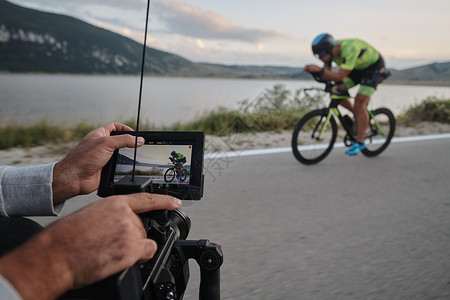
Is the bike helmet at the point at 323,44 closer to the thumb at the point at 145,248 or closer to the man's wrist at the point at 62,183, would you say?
the man's wrist at the point at 62,183

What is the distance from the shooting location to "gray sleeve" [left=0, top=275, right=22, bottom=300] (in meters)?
0.62

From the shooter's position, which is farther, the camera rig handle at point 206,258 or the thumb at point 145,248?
the camera rig handle at point 206,258

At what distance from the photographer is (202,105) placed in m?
8.81

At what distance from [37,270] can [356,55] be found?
4.79 metres

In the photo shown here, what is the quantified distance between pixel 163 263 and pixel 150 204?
207 mm

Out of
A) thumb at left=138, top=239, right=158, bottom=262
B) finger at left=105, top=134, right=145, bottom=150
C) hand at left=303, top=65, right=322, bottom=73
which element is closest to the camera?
thumb at left=138, top=239, right=158, bottom=262

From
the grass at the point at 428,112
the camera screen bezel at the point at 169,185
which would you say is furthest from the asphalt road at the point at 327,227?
the grass at the point at 428,112

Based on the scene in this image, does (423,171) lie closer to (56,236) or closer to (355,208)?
(355,208)

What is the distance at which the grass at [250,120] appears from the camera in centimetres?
590

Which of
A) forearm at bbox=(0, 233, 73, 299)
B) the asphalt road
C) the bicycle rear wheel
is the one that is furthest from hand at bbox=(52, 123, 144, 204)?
the bicycle rear wheel

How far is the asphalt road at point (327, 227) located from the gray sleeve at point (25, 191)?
1075 mm

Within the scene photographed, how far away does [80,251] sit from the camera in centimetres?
73

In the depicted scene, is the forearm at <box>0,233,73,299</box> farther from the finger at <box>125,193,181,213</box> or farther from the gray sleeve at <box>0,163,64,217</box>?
the gray sleeve at <box>0,163,64,217</box>

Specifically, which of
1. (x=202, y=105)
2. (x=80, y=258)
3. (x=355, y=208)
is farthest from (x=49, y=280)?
(x=202, y=105)
